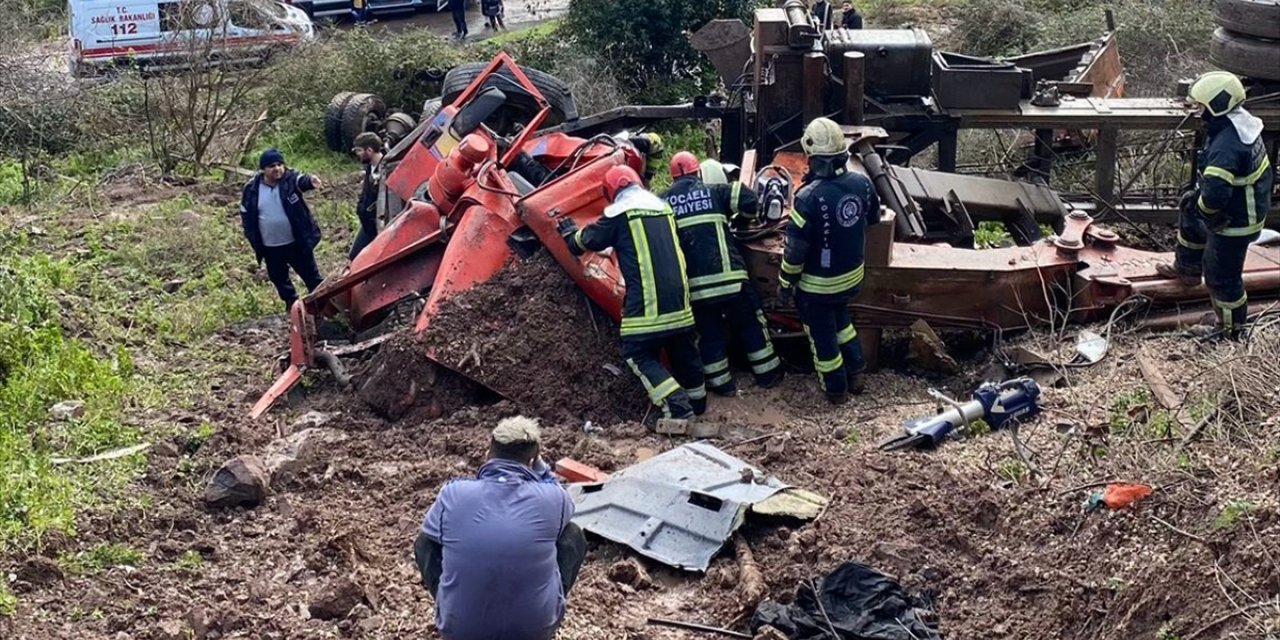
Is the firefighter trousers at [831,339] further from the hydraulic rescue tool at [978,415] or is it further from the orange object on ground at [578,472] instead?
the orange object on ground at [578,472]

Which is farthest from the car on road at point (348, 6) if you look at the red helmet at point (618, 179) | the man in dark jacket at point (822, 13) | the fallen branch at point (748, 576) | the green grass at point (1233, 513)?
the green grass at point (1233, 513)

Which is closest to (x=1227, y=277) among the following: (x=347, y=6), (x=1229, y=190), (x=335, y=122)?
(x=1229, y=190)

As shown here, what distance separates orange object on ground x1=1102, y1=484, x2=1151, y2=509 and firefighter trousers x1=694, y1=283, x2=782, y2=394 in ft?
9.85

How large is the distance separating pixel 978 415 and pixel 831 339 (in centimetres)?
117

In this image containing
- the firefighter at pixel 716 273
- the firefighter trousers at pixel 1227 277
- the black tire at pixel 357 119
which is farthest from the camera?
the black tire at pixel 357 119

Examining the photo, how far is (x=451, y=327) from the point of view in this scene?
7.98 m

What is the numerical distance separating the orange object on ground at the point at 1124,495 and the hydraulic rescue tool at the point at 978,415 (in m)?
1.45

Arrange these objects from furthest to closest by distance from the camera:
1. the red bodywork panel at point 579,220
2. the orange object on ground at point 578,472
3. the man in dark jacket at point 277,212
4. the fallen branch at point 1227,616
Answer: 1. the man in dark jacket at point 277,212
2. the red bodywork panel at point 579,220
3. the orange object on ground at point 578,472
4. the fallen branch at point 1227,616

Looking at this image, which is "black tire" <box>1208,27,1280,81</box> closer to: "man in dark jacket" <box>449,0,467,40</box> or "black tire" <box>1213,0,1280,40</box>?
"black tire" <box>1213,0,1280,40</box>

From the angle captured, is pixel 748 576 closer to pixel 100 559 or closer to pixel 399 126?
pixel 100 559

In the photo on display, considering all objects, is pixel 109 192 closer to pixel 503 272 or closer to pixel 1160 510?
pixel 503 272

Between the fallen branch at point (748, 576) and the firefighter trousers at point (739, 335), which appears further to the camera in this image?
the firefighter trousers at point (739, 335)

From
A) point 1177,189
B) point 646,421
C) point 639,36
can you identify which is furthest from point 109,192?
point 1177,189

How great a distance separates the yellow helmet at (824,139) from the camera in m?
7.62
